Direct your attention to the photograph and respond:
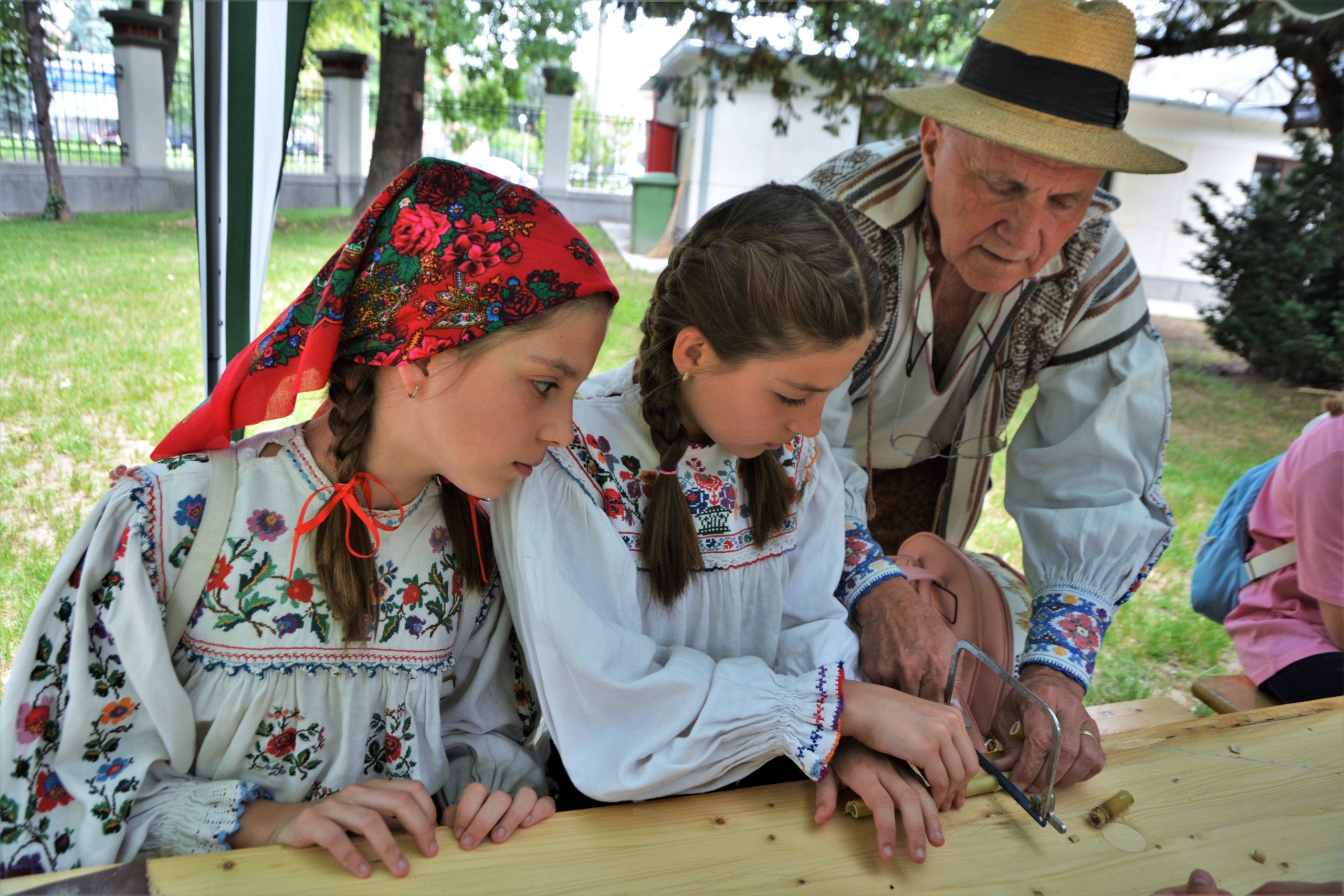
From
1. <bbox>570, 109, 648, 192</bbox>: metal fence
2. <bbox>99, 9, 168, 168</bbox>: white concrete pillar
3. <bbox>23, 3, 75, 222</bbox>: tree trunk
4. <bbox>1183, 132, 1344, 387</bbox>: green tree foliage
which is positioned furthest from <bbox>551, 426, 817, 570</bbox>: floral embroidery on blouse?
<bbox>570, 109, 648, 192</bbox>: metal fence

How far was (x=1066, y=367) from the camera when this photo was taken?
2.17 m

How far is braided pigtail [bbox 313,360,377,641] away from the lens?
137cm

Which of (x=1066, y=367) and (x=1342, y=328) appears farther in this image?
(x=1342, y=328)

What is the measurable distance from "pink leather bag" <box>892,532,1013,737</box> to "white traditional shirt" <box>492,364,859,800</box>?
8.7 inches

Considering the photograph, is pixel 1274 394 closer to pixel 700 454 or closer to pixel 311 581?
pixel 700 454

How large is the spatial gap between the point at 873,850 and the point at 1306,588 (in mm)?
1762

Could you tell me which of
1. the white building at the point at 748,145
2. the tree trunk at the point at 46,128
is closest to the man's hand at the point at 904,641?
the tree trunk at the point at 46,128

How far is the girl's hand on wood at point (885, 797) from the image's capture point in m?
1.29

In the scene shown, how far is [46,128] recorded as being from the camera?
6.19 m

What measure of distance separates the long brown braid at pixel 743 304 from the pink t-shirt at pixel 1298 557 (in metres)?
1.55

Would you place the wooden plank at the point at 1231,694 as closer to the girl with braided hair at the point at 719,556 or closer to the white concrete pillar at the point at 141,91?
the girl with braided hair at the point at 719,556

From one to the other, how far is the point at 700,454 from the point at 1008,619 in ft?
2.15

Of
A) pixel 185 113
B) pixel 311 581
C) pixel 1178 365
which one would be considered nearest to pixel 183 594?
pixel 311 581

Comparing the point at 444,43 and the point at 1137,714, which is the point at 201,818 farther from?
the point at 444,43
